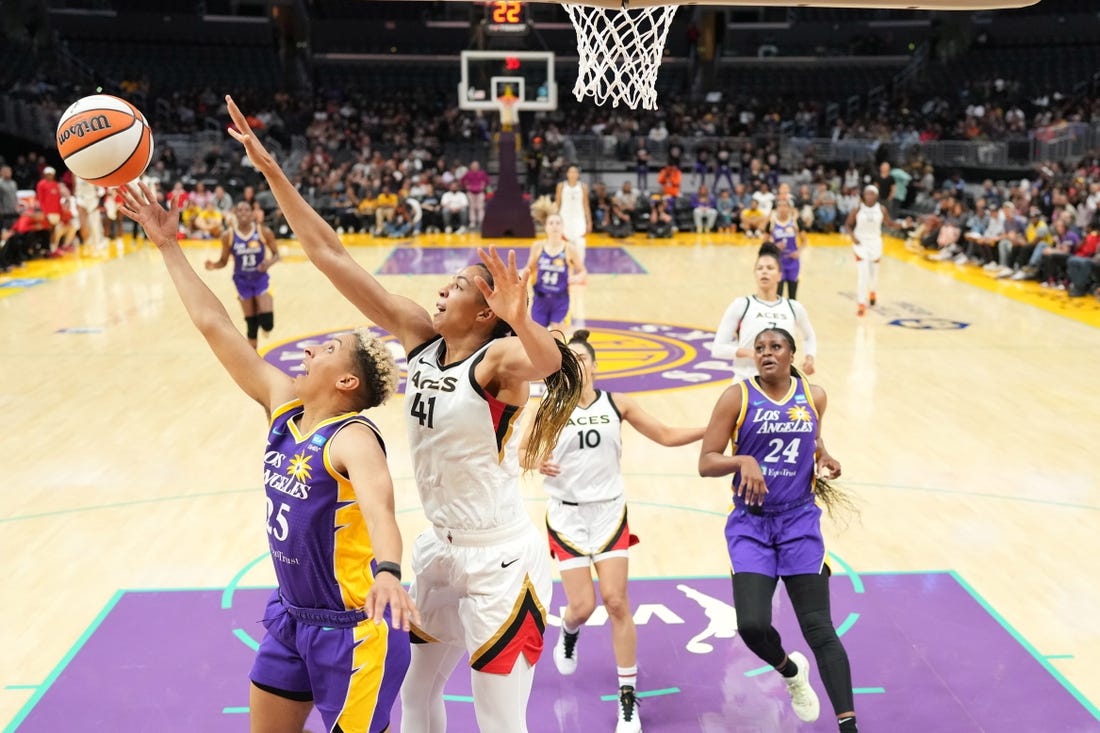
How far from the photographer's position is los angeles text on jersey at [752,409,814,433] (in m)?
4.59

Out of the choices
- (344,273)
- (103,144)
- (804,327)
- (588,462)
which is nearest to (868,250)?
(804,327)

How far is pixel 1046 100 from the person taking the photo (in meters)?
31.5

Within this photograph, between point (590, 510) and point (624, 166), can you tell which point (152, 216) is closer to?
point (590, 510)

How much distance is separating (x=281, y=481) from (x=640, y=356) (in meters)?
9.13

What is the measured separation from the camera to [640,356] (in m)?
12.2

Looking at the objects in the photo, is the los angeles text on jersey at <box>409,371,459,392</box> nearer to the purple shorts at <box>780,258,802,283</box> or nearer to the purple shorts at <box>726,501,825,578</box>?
the purple shorts at <box>726,501,825,578</box>

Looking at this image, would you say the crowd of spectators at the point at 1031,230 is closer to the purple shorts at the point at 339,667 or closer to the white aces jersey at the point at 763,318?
the white aces jersey at the point at 763,318

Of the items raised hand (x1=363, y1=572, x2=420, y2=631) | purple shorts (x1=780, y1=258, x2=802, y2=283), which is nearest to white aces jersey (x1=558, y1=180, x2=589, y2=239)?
purple shorts (x1=780, y1=258, x2=802, y2=283)

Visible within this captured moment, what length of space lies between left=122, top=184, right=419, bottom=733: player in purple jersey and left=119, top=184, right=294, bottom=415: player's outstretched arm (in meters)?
0.17

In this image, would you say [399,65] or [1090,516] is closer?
[1090,516]

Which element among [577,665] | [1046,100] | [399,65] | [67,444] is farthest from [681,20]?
[577,665]

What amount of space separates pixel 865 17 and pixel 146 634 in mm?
39569

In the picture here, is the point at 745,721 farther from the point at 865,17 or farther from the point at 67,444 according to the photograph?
the point at 865,17

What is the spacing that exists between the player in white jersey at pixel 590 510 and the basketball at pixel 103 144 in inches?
81.7
